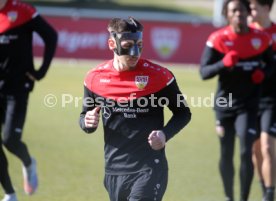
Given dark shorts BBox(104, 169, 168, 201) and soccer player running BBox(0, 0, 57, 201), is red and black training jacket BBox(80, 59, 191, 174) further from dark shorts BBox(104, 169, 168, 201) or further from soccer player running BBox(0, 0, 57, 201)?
soccer player running BBox(0, 0, 57, 201)

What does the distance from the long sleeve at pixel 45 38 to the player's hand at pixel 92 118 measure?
Answer: 267cm

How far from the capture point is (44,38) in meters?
Result: 8.59

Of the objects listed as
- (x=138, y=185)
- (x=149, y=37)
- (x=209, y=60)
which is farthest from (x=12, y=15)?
(x=149, y=37)

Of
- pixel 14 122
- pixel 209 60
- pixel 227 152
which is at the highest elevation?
pixel 209 60

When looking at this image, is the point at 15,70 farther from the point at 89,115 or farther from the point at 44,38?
the point at 89,115

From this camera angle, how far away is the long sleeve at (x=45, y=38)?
8398mm

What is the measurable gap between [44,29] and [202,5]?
1589 inches

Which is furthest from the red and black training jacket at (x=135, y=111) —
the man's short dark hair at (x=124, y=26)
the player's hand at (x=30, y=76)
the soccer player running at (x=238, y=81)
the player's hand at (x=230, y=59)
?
the player's hand at (x=30, y=76)

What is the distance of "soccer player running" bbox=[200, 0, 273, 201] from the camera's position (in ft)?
26.5

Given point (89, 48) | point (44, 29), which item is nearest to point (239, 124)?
point (44, 29)

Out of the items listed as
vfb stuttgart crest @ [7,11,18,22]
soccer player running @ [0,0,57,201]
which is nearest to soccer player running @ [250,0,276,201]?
soccer player running @ [0,0,57,201]

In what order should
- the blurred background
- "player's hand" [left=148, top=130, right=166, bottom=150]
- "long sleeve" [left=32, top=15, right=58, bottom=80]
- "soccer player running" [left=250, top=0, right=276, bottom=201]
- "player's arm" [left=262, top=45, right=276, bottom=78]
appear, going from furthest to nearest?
the blurred background
"soccer player running" [left=250, top=0, right=276, bottom=201]
"long sleeve" [left=32, top=15, right=58, bottom=80]
"player's arm" [left=262, top=45, right=276, bottom=78]
"player's hand" [left=148, top=130, right=166, bottom=150]

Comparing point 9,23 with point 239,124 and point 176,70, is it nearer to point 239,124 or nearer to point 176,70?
point 239,124

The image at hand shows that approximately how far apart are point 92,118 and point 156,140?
534 millimetres
